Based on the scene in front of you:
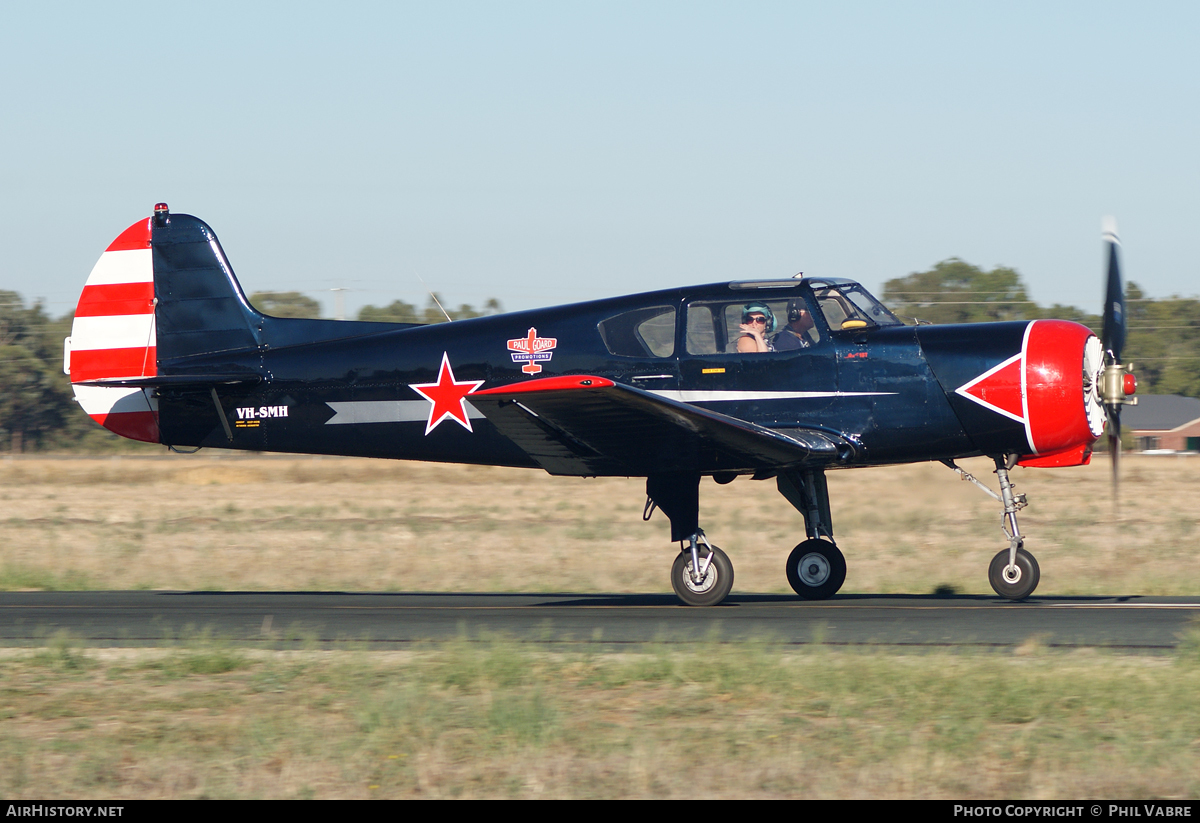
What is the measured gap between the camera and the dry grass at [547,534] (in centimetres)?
1458

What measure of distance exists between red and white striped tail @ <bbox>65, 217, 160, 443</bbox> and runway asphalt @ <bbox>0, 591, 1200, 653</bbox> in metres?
1.96

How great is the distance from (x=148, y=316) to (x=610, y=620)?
6.63 metres

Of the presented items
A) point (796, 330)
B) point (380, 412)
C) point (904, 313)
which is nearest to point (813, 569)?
point (796, 330)

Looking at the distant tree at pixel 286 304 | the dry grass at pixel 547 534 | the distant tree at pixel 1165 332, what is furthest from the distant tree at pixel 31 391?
the distant tree at pixel 1165 332

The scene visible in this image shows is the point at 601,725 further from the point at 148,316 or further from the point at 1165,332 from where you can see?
the point at 1165,332

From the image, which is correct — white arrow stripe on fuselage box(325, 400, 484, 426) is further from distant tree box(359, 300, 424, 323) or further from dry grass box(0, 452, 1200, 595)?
distant tree box(359, 300, 424, 323)

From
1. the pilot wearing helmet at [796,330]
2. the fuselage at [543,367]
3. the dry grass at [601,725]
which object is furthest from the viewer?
the pilot wearing helmet at [796,330]

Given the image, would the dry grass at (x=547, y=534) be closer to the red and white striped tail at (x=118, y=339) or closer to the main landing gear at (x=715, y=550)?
the main landing gear at (x=715, y=550)

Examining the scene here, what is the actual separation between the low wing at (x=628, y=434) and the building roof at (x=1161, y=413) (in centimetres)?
6510

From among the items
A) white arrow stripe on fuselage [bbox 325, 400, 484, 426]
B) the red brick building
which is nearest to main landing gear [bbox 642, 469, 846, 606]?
white arrow stripe on fuselage [bbox 325, 400, 484, 426]

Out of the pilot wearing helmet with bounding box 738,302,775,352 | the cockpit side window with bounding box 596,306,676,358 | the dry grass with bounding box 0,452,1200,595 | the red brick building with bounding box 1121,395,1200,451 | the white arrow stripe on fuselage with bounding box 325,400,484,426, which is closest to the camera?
the pilot wearing helmet with bounding box 738,302,775,352

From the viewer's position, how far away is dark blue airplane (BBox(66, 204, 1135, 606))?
34.1 feet
